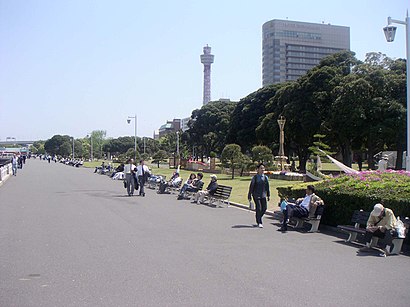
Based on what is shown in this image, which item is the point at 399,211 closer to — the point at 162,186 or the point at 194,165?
the point at 162,186

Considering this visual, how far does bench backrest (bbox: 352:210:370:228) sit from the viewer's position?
10.9 metres

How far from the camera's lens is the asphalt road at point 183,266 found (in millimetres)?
6340

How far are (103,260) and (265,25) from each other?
159333 millimetres

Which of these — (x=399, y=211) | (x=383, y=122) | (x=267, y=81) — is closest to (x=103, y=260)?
(x=399, y=211)

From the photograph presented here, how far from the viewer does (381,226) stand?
31.9 feet

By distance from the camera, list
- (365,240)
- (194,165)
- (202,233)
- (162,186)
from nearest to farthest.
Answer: (365,240)
(202,233)
(162,186)
(194,165)

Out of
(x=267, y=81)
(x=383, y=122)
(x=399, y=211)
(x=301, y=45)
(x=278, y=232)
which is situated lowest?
(x=278, y=232)

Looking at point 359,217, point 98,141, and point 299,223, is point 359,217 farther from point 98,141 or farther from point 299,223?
point 98,141

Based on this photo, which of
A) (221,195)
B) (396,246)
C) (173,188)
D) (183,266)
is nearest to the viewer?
(183,266)

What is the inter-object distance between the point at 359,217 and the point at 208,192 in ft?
29.3

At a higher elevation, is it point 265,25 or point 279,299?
point 265,25

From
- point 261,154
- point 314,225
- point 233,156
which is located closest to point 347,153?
point 261,154

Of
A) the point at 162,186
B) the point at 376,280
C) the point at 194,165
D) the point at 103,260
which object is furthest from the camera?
the point at 194,165

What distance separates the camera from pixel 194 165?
58781 mm
